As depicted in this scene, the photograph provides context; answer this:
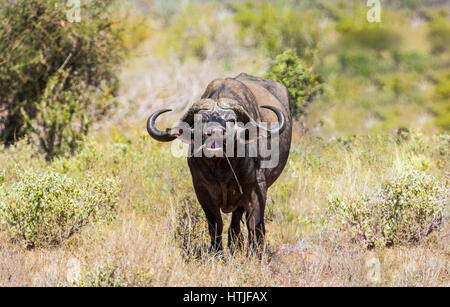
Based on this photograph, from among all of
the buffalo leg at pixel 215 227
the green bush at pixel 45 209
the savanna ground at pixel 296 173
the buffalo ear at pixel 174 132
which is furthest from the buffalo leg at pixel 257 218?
the green bush at pixel 45 209

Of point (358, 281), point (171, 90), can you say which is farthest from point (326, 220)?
point (171, 90)

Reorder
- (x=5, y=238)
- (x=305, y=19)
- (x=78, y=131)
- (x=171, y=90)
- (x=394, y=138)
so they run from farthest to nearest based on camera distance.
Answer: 1. (x=305, y=19)
2. (x=171, y=90)
3. (x=78, y=131)
4. (x=394, y=138)
5. (x=5, y=238)

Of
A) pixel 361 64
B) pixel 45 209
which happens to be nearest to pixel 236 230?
pixel 45 209

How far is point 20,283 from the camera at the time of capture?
5.43 meters

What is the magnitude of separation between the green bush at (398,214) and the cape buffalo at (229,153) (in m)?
1.02

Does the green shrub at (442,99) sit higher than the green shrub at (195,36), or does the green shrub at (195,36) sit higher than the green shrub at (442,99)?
the green shrub at (195,36)

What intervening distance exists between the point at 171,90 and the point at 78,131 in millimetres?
3133

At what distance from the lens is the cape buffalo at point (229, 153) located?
216 inches

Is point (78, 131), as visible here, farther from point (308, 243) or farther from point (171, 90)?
point (308, 243)

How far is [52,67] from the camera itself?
474 inches

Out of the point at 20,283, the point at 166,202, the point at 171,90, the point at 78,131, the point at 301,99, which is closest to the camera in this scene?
the point at 20,283

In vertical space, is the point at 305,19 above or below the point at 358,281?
above

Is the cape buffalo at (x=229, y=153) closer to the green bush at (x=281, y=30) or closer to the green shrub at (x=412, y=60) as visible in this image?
the green bush at (x=281, y=30)
